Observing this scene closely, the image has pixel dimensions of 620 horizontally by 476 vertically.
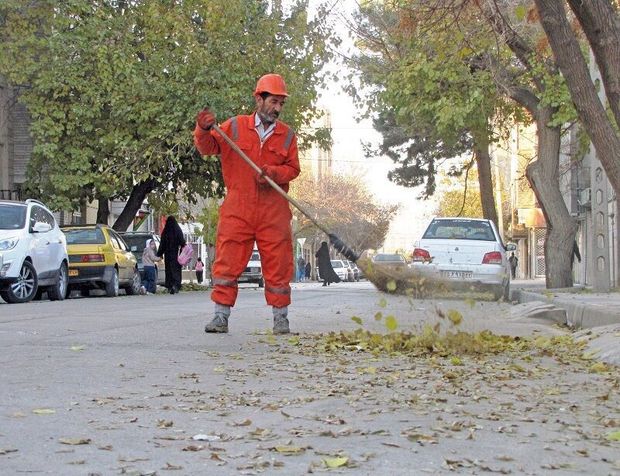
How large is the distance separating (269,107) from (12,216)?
11.7m

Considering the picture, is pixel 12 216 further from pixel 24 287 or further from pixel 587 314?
pixel 587 314

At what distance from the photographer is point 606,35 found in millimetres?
11023

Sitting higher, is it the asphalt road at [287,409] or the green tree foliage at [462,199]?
the green tree foliage at [462,199]

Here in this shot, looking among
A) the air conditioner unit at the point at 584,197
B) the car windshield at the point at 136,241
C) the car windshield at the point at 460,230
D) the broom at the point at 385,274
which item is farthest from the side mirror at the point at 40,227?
the air conditioner unit at the point at 584,197

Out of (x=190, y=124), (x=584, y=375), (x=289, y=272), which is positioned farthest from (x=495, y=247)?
(x=584, y=375)

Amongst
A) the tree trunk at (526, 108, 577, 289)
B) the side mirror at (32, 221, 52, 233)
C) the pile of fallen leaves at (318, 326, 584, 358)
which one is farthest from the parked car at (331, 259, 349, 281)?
the pile of fallen leaves at (318, 326, 584, 358)

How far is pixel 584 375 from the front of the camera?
794 cm

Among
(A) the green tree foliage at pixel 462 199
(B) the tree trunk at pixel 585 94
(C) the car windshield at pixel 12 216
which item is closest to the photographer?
(B) the tree trunk at pixel 585 94

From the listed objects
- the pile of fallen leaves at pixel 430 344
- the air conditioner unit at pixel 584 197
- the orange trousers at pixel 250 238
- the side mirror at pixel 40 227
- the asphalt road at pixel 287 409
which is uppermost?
the air conditioner unit at pixel 584 197

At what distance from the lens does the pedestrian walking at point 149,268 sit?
3092 centimetres

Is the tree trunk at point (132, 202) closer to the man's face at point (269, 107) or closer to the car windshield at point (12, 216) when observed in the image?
the car windshield at point (12, 216)

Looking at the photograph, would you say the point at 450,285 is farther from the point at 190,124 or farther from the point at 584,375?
the point at 190,124

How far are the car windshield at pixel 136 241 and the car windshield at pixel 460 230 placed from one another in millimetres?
11167

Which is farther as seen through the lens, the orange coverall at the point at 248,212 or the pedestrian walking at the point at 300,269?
the pedestrian walking at the point at 300,269
